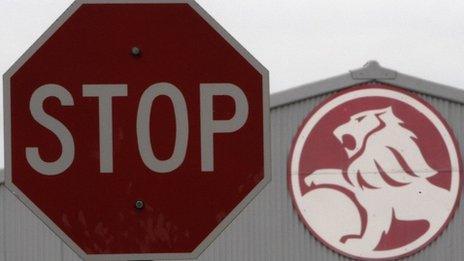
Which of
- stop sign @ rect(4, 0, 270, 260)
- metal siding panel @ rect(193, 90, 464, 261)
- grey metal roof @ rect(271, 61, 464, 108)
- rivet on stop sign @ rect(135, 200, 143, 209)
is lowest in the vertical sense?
rivet on stop sign @ rect(135, 200, 143, 209)

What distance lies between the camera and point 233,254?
22531mm

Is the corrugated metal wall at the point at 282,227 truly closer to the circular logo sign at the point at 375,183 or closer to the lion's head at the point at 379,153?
the circular logo sign at the point at 375,183

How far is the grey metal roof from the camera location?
895 inches

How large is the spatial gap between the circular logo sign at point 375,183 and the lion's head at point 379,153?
2 centimetres

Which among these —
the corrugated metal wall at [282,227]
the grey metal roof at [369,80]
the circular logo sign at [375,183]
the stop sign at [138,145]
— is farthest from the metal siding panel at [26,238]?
the stop sign at [138,145]

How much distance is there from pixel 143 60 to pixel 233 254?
18325 mm

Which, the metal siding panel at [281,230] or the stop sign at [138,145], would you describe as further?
the metal siding panel at [281,230]

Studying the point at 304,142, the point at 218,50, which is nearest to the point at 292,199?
the point at 304,142

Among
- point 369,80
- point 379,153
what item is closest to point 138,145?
point 379,153

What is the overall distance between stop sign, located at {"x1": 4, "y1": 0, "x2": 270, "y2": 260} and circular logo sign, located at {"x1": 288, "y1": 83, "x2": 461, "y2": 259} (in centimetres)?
1813

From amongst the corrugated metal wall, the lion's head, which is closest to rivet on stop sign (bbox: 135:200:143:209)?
the corrugated metal wall

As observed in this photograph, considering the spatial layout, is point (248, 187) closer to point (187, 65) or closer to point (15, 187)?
point (187, 65)

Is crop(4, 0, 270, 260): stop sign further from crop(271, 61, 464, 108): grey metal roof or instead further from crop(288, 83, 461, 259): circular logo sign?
crop(271, 61, 464, 108): grey metal roof

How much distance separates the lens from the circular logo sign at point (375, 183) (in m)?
22.4
